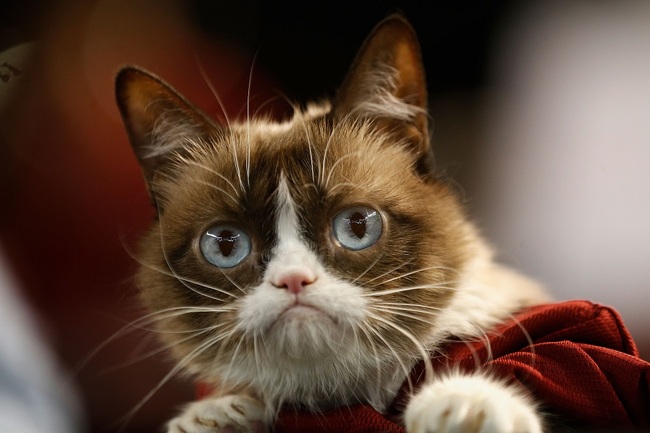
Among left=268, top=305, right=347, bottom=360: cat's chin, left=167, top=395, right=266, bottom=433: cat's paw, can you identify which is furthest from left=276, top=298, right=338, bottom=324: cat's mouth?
left=167, top=395, right=266, bottom=433: cat's paw

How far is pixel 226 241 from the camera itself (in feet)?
2.64

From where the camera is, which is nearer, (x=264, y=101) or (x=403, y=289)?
(x=403, y=289)

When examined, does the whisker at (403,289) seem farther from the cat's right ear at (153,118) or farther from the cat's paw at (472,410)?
the cat's right ear at (153,118)

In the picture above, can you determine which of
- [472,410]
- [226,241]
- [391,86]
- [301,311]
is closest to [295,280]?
[301,311]

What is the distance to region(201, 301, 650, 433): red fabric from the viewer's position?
68cm

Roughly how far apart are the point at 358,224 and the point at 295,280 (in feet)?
0.42

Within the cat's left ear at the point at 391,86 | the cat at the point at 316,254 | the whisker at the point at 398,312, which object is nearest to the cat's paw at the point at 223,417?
the cat at the point at 316,254

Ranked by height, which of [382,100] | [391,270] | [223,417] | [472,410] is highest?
[382,100]

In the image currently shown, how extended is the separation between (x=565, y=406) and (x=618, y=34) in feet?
2.06

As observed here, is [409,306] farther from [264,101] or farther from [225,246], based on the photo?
[264,101]

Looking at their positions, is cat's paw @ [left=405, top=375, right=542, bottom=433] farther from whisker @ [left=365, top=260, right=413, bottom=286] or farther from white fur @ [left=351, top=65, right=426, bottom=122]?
white fur @ [left=351, top=65, right=426, bottom=122]

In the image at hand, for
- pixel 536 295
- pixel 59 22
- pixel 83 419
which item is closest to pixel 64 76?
pixel 59 22

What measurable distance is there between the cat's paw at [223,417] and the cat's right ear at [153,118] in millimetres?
319

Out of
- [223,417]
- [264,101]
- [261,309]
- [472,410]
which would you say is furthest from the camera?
[264,101]
